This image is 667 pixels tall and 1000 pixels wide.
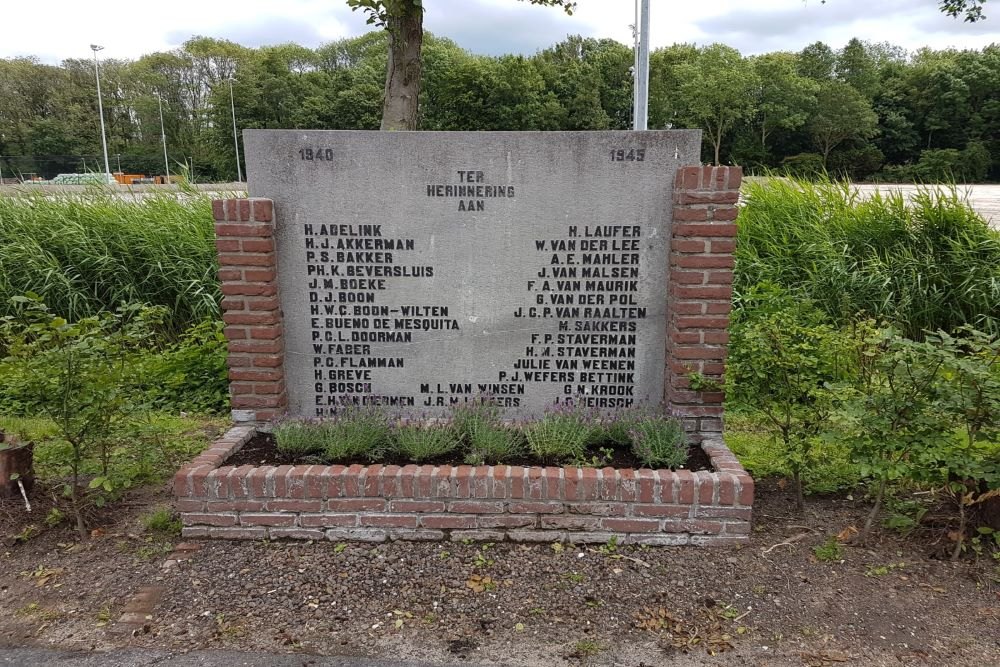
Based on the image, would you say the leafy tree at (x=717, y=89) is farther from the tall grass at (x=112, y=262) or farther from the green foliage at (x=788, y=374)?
the green foliage at (x=788, y=374)

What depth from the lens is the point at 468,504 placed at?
10.6ft

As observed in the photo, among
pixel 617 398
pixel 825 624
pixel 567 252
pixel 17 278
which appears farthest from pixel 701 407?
pixel 17 278

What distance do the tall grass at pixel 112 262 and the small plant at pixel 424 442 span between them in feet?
12.1

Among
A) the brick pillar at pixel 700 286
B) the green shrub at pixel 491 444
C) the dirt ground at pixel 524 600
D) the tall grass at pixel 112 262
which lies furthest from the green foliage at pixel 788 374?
the tall grass at pixel 112 262

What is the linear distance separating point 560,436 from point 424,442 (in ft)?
2.37

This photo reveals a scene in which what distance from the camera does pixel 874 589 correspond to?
2.90 metres

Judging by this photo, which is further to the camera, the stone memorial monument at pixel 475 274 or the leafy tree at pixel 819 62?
the leafy tree at pixel 819 62

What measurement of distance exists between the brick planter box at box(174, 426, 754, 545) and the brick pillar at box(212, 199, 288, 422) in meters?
0.81

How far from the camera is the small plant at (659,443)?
3.44m

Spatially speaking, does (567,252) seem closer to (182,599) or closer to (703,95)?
(182,599)

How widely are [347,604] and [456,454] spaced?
3.40 ft

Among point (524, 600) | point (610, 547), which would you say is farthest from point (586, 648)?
point (610, 547)

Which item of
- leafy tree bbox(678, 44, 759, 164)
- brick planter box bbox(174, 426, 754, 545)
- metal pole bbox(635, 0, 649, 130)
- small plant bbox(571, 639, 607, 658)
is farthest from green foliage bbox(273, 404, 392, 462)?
leafy tree bbox(678, 44, 759, 164)

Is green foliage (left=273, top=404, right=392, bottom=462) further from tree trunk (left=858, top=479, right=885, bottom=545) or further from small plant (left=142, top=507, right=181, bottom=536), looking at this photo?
tree trunk (left=858, top=479, right=885, bottom=545)
